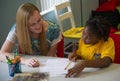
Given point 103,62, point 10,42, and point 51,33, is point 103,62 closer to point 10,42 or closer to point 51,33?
point 51,33

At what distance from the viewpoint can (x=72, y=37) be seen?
293 cm

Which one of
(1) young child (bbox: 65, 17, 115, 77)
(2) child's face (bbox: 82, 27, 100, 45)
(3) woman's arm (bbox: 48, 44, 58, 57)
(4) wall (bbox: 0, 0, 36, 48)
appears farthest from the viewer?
(4) wall (bbox: 0, 0, 36, 48)

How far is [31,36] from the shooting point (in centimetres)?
188

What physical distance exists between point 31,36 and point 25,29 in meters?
0.13

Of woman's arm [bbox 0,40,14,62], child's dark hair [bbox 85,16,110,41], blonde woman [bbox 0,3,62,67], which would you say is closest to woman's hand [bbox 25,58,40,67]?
blonde woman [bbox 0,3,62,67]

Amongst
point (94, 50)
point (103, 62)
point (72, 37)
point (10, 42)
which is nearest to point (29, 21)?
point (10, 42)

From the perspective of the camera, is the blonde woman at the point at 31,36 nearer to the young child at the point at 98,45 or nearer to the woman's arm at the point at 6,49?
the woman's arm at the point at 6,49

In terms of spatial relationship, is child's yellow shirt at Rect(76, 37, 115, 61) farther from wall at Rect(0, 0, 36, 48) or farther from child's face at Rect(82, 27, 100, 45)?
wall at Rect(0, 0, 36, 48)

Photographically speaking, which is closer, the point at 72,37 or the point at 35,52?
the point at 35,52

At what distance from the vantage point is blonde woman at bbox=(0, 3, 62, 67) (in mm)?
1728

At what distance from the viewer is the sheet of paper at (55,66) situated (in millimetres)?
1463

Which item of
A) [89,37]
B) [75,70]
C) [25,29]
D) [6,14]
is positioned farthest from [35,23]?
[6,14]

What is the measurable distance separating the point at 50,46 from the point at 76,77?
61cm

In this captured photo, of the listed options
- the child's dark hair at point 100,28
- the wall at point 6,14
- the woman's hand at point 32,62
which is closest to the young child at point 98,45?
the child's dark hair at point 100,28
